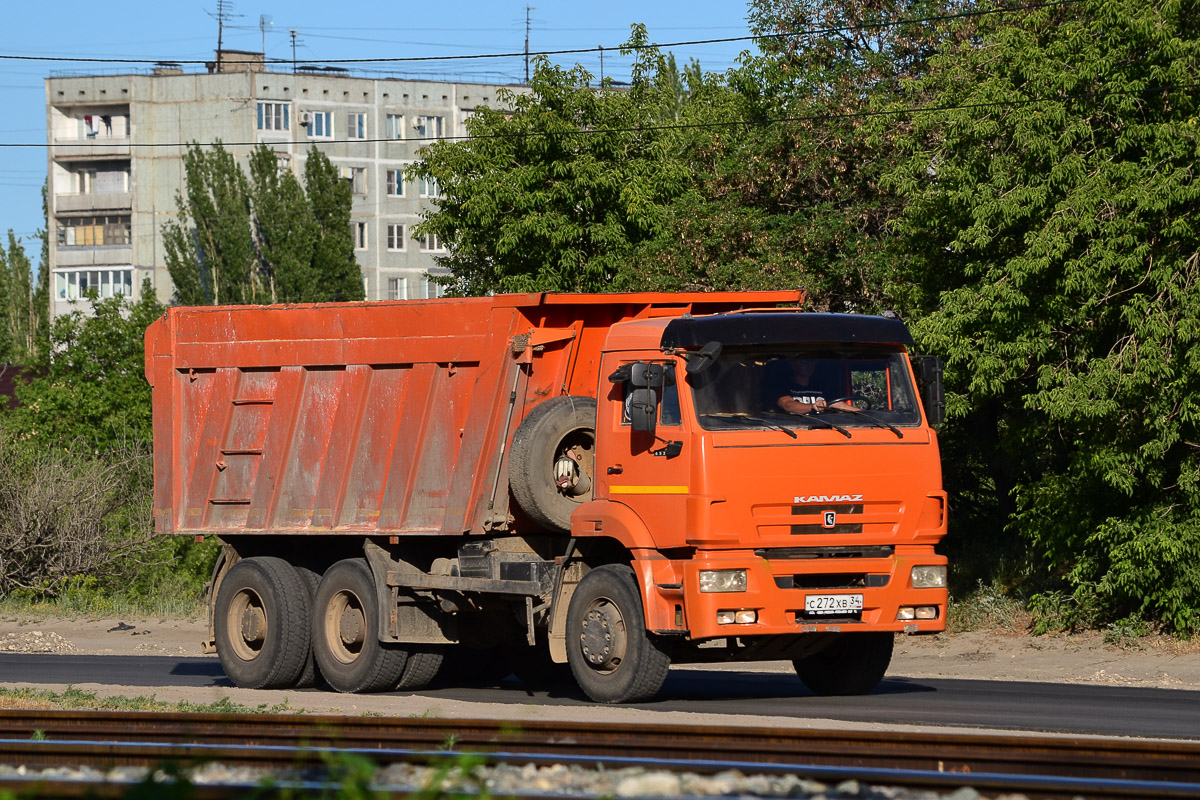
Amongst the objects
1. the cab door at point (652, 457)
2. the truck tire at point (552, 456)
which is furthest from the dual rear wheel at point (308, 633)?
the cab door at point (652, 457)

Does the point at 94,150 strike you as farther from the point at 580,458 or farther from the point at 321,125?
the point at 580,458

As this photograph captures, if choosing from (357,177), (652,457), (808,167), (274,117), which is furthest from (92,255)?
(652,457)

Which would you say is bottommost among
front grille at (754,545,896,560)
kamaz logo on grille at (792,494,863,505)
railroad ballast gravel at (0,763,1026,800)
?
railroad ballast gravel at (0,763,1026,800)

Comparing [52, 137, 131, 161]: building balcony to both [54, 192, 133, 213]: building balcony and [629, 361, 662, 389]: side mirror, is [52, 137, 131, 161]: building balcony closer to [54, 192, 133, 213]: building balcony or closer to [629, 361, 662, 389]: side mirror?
[54, 192, 133, 213]: building balcony

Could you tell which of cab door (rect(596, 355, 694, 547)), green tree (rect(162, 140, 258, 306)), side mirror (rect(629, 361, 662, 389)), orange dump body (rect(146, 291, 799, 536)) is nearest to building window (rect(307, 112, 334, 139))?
green tree (rect(162, 140, 258, 306))

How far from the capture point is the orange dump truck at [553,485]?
39.9ft

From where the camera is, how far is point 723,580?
1198cm

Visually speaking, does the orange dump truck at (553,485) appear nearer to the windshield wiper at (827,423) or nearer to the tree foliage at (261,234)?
the windshield wiper at (827,423)

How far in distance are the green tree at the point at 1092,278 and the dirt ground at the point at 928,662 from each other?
617 millimetres

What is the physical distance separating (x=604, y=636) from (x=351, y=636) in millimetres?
3632

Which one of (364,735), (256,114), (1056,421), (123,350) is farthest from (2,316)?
(364,735)

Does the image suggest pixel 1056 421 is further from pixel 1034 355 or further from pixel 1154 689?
pixel 1154 689

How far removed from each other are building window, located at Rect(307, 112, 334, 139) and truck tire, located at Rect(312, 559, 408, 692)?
73.3m

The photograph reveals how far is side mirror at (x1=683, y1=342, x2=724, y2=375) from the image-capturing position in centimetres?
1218
